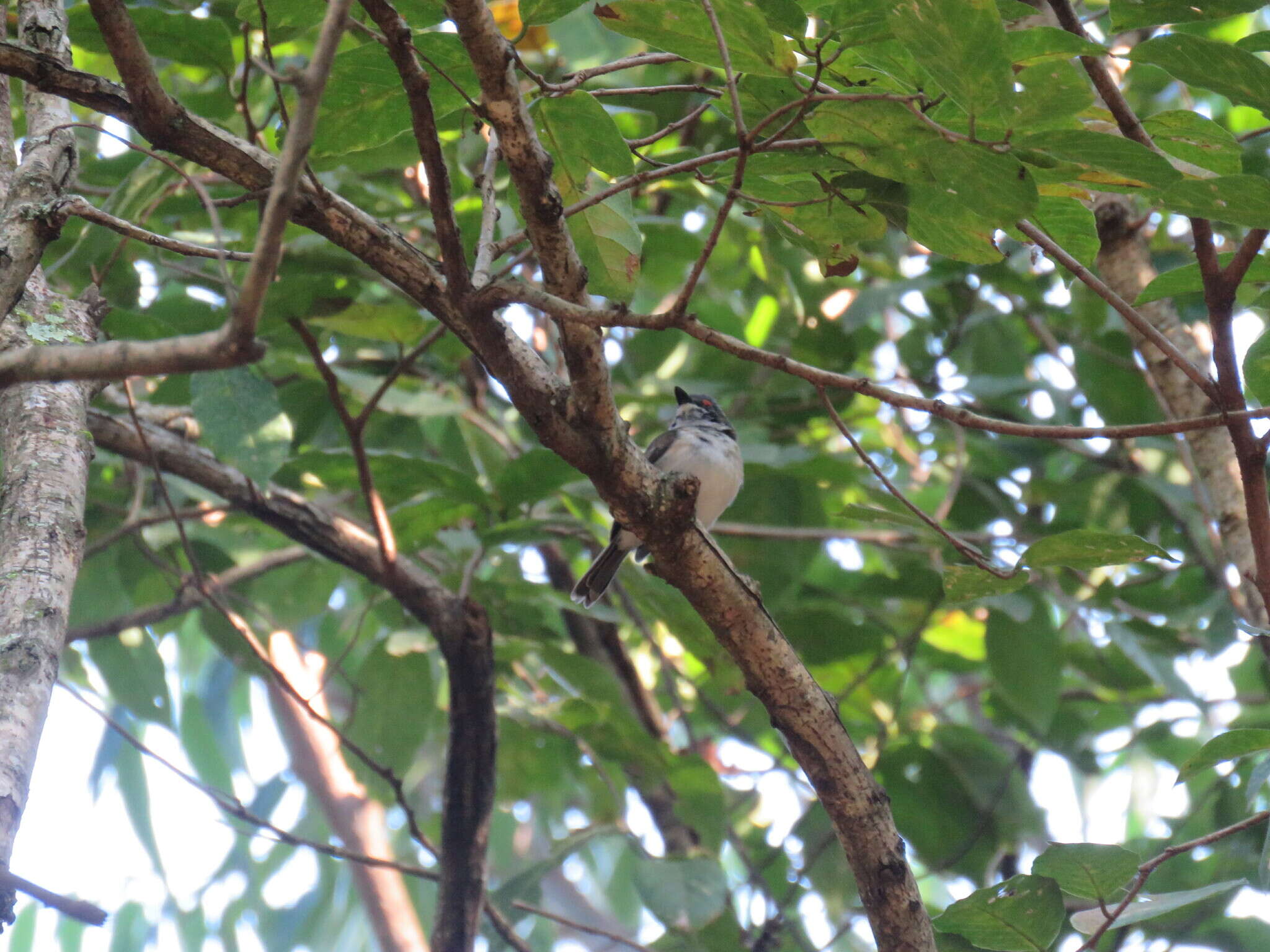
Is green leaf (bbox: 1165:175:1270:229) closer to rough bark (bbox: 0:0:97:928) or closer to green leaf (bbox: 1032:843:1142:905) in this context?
green leaf (bbox: 1032:843:1142:905)

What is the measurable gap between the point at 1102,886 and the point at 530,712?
2448 millimetres

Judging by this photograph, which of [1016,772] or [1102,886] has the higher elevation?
[1016,772]

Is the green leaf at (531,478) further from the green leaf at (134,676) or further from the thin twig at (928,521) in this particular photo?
the green leaf at (134,676)

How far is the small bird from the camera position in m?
4.85

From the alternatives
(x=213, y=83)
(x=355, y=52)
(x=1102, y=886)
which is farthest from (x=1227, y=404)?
(x=213, y=83)

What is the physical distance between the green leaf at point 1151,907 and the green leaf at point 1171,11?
156cm

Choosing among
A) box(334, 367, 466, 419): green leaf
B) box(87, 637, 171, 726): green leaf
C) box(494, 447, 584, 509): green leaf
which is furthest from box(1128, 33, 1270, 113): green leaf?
box(87, 637, 171, 726): green leaf

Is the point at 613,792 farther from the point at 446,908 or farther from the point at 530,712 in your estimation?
the point at 446,908

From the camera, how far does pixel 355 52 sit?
205 centimetres

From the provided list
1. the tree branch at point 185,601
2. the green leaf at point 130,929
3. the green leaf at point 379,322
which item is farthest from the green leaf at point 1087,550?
the green leaf at point 130,929

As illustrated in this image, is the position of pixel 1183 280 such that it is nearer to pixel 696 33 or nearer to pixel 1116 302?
pixel 1116 302

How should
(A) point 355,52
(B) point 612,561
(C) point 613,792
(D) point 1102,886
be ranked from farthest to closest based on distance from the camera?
(B) point 612,561, (C) point 613,792, (D) point 1102,886, (A) point 355,52

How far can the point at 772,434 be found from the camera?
5.43 m

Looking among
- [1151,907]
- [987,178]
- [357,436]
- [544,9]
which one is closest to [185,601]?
[357,436]
